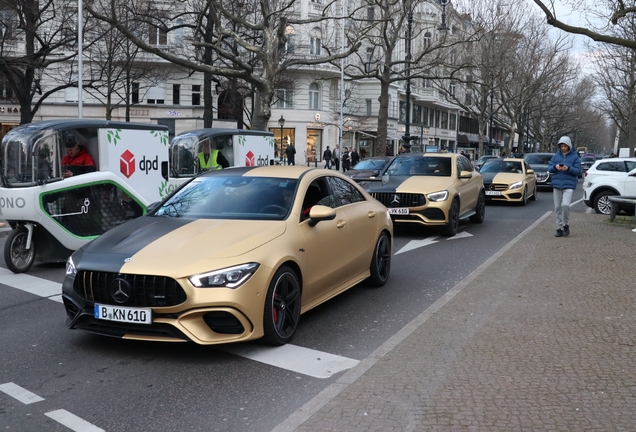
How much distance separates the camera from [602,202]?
62.7 feet

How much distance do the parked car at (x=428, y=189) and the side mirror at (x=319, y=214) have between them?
6851mm

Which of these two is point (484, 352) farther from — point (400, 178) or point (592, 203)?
point (592, 203)

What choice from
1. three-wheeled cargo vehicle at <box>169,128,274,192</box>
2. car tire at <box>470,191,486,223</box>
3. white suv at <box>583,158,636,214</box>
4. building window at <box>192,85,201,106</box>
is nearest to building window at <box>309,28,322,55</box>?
building window at <box>192,85,201,106</box>

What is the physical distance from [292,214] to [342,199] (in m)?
1.34

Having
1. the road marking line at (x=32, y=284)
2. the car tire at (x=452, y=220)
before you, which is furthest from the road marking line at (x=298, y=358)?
the car tire at (x=452, y=220)

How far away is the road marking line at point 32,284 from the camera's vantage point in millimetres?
8484

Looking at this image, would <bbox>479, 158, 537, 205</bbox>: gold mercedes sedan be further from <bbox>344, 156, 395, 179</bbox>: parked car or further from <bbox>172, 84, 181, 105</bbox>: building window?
<bbox>172, 84, 181, 105</bbox>: building window

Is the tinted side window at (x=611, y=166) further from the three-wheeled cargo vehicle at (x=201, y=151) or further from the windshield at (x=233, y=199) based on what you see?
the windshield at (x=233, y=199)

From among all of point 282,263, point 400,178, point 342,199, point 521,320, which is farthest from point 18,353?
point 400,178

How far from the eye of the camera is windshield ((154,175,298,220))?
6.61 m

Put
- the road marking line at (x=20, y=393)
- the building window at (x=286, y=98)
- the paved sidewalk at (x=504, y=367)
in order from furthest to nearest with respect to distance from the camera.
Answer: the building window at (x=286, y=98) → the road marking line at (x=20, y=393) → the paved sidewalk at (x=504, y=367)

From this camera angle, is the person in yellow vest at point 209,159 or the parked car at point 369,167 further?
the parked car at point 369,167

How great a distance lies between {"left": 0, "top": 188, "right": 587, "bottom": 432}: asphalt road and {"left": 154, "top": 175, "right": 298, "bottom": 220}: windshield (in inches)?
47.5

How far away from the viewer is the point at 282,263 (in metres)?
5.86
